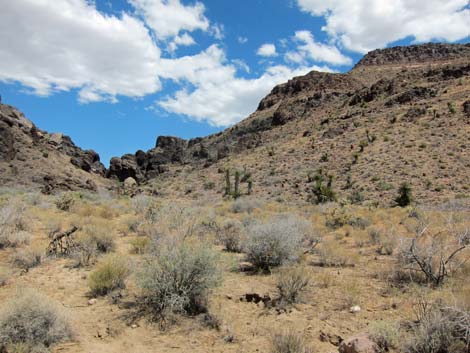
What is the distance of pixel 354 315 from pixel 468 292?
1670mm

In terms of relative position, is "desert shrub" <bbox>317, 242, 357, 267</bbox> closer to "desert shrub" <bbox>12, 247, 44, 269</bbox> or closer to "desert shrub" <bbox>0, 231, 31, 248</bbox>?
"desert shrub" <bbox>12, 247, 44, 269</bbox>

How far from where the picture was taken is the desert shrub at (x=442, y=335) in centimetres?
413

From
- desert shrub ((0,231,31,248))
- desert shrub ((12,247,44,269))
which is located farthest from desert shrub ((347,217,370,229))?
desert shrub ((0,231,31,248))

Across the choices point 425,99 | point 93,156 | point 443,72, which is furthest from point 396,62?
point 93,156

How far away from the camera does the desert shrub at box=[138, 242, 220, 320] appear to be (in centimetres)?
593

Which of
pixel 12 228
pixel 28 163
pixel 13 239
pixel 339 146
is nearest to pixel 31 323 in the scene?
pixel 13 239

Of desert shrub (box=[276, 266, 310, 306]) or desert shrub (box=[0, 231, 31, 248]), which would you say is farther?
desert shrub (box=[0, 231, 31, 248])

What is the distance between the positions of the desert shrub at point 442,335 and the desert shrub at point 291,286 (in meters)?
2.22

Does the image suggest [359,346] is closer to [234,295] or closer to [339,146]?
[234,295]

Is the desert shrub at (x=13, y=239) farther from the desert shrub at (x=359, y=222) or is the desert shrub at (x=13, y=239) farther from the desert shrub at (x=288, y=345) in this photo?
the desert shrub at (x=359, y=222)

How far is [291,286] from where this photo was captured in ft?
21.3

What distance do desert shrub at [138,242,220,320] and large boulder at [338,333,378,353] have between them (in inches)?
95.8

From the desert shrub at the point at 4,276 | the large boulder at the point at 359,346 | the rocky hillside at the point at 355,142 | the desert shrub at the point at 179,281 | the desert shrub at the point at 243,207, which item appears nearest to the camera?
the large boulder at the point at 359,346

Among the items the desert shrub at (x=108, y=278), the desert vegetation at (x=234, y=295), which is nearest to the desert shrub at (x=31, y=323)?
the desert vegetation at (x=234, y=295)
